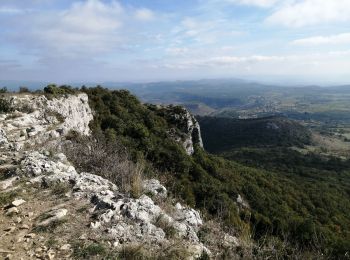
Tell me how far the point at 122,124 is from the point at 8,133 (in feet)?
61.0

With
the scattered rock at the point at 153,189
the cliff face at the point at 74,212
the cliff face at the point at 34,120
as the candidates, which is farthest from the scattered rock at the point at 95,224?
the cliff face at the point at 34,120

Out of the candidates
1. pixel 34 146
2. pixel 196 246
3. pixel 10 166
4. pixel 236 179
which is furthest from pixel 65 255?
pixel 236 179

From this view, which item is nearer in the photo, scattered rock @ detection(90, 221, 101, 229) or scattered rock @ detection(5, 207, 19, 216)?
scattered rock @ detection(90, 221, 101, 229)

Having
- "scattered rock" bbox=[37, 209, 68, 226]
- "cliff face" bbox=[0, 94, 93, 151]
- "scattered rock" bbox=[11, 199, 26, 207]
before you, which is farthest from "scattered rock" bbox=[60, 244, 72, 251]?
"cliff face" bbox=[0, 94, 93, 151]

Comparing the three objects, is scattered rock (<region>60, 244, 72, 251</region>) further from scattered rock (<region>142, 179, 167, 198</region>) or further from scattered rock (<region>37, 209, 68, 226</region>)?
scattered rock (<region>142, 179, 167, 198</region>)

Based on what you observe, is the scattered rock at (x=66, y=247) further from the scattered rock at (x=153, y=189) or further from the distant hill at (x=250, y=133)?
the distant hill at (x=250, y=133)

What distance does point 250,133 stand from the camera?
136750 millimetres

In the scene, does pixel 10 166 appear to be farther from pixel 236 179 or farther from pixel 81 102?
pixel 236 179

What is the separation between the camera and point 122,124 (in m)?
31.9

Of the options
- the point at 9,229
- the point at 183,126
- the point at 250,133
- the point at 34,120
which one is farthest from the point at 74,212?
the point at 250,133

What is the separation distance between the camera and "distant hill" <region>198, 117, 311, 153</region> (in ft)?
418

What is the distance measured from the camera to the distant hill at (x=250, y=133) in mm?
127300

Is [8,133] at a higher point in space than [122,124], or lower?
higher

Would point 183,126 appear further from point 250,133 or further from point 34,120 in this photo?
point 250,133
